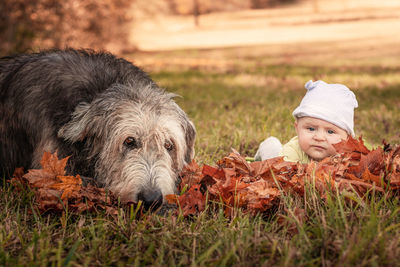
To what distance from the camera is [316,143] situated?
432cm

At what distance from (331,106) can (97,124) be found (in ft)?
7.71

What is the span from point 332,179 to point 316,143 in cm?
102

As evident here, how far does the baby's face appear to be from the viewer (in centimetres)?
429

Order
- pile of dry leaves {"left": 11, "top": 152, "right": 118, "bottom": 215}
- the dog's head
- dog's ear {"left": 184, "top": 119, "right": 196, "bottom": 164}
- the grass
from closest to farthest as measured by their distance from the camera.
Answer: the grass, pile of dry leaves {"left": 11, "top": 152, "right": 118, "bottom": 215}, the dog's head, dog's ear {"left": 184, "top": 119, "right": 196, "bottom": 164}

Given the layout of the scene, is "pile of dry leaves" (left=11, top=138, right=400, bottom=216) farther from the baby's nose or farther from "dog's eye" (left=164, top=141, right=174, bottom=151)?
the baby's nose

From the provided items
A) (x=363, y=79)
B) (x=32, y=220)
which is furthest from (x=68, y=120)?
(x=363, y=79)

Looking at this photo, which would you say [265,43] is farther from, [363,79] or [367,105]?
[367,105]

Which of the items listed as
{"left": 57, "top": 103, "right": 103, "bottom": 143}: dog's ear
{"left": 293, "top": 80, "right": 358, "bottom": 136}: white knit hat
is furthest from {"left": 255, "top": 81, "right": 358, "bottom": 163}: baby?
{"left": 57, "top": 103, "right": 103, "bottom": 143}: dog's ear

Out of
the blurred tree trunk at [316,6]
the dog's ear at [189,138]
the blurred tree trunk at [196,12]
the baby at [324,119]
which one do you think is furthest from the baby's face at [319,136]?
the blurred tree trunk at [316,6]

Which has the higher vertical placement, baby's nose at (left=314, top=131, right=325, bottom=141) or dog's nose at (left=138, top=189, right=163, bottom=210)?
baby's nose at (left=314, top=131, right=325, bottom=141)

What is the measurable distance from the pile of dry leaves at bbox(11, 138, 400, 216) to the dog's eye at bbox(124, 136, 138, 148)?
0.45 m

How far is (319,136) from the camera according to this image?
4.30 meters

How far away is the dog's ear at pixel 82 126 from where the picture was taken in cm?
356

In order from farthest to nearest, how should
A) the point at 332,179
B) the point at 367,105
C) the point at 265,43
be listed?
the point at 265,43, the point at 367,105, the point at 332,179
